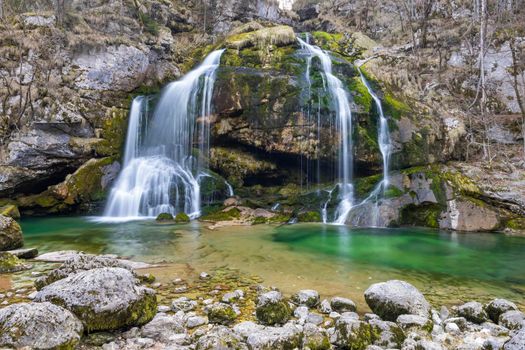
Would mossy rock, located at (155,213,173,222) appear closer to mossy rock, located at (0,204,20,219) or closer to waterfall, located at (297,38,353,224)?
mossy rock, located at (0,204,20,219)

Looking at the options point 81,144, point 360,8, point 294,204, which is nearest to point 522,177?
point 294,204

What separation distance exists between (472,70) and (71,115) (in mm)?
22624

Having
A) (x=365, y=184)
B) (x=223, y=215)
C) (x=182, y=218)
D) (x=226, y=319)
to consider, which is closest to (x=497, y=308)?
(x=226, y=319)

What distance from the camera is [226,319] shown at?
13.9ft

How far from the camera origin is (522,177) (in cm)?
1416

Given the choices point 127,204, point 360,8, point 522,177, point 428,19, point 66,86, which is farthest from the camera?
point 360,8

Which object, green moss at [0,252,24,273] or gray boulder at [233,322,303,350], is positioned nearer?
gray boulder at [233,322,303,350]

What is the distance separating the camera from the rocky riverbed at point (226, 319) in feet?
10.8

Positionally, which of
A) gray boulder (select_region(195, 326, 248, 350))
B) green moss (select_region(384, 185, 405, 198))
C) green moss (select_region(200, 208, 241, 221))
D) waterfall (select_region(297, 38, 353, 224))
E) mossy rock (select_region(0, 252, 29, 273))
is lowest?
green moss (select_region(200, 208, 241, 221))

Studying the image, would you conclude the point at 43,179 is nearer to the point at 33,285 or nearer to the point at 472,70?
the point at 33,285

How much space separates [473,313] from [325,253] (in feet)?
14.7

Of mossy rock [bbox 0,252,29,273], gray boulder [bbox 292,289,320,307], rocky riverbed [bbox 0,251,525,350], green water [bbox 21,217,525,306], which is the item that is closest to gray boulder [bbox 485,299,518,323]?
rocky riverbed [bbox 0,251,525,350]

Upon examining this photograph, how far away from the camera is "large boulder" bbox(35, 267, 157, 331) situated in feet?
12.0

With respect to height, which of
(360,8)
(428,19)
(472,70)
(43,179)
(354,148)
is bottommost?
(43,179)
